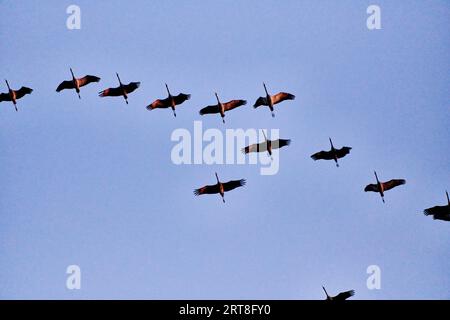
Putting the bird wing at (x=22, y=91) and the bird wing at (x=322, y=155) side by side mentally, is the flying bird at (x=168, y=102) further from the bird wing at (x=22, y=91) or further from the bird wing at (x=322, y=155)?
the bird wing at (x=322, y=155)

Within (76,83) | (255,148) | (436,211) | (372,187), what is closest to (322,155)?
(372,187)

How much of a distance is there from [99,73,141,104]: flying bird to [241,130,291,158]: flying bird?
4.86m

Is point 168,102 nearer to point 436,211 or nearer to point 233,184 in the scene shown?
point 233,184

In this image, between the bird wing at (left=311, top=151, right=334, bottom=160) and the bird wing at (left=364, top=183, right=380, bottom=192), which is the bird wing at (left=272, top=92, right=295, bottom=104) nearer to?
the bird wing at (left=311, top=151, right=334, bottom=160)

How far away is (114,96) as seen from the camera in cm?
3584

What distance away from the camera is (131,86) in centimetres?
3606

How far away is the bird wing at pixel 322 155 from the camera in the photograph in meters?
35.7

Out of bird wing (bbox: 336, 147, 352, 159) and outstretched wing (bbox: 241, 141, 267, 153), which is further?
bird wing (bbox: 336, 147, 352, 159)

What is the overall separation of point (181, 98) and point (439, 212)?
10.00m

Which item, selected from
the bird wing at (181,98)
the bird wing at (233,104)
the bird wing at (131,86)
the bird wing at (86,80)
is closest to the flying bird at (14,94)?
the bird wing at (86,80)

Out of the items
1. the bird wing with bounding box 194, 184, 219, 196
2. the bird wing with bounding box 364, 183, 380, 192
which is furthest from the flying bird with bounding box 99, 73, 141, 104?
the bird wing with bounding box 364, 183, 380, 192

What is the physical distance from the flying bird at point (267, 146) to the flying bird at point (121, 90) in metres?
4.86

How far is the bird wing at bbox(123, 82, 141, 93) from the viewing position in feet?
118
